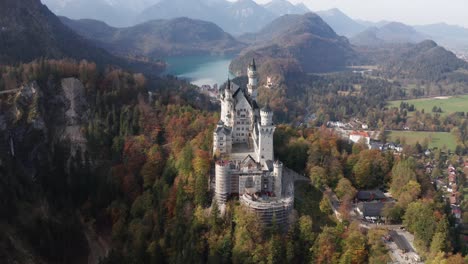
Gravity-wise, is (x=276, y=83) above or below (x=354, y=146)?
above

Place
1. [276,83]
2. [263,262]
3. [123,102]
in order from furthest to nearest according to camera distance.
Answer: [276,83] → [123,102] → [263,262]

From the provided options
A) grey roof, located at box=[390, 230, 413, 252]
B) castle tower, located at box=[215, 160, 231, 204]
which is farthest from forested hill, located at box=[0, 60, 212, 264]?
grey roof, located at box=[390, 230, 413, 252]

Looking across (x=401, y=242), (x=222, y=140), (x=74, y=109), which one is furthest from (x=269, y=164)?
(x=74, y=109)

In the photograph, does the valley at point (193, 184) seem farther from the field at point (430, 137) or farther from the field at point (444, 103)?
the field at point (444, 103)

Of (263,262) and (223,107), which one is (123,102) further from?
(263,262)

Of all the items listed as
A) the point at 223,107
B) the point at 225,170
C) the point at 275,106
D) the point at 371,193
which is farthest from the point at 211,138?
the point at 275,106

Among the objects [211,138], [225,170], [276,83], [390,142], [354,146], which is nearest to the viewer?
[225,170]

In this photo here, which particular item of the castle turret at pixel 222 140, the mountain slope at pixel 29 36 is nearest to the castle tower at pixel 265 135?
the castle turret at pixel 222 140

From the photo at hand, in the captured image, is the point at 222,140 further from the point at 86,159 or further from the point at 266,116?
the point at 86,159
